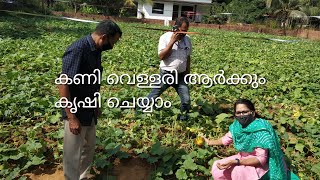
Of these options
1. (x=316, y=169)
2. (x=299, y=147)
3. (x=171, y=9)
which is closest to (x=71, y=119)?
(x=316, y=169)

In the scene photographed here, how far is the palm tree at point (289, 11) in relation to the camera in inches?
1379

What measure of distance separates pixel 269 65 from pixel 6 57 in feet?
26.5

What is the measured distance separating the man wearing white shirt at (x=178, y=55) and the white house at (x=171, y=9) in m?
32.0

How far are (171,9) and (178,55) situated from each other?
34.0 m

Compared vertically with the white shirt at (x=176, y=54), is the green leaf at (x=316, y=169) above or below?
below

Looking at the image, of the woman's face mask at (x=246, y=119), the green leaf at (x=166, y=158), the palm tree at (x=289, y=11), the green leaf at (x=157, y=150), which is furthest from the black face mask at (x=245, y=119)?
the palm tree at (x=289, y=11)

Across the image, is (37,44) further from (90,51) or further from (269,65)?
(90,51)

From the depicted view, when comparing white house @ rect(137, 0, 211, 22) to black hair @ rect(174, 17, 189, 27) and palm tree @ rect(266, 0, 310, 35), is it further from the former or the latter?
black hair @ rect(174, 17, 189, 27)

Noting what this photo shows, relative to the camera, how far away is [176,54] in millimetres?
4801

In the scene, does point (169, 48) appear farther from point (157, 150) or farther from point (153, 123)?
point (157, 150)

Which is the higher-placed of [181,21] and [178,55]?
[181,21]

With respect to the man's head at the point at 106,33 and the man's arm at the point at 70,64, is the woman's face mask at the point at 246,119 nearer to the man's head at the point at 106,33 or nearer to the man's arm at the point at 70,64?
the man's head at the point at 106,33

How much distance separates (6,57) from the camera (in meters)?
8.45

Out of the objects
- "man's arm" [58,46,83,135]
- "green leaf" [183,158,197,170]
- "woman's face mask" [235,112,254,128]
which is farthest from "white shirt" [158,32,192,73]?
"man's arm" [58,46,83,135]
